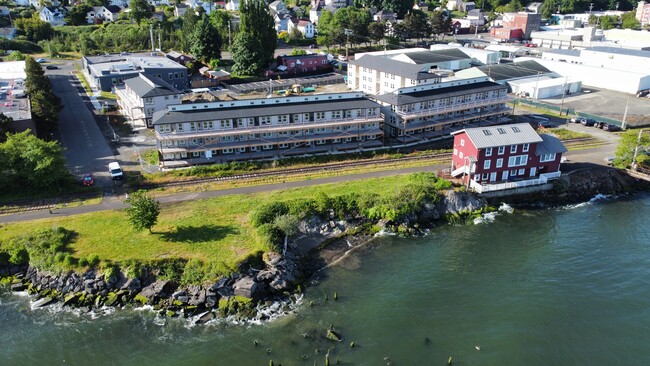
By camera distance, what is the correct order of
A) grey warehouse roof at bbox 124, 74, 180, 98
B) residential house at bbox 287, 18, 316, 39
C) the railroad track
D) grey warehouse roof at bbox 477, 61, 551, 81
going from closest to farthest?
the railroad track, grey warehouse roof at bbox 124, 74, 180, 98, grey warehouse roof at bbox 477, 61, 551, 81, residential house at bbox 287, 18, 316, 39

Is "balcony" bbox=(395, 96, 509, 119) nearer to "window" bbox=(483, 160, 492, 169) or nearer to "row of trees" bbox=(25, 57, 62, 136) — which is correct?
"window" bbox=(483, 160, 492, 169)

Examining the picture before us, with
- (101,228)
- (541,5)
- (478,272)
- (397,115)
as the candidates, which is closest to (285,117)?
(397,115)

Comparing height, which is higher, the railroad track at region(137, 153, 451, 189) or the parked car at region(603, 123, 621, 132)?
the parked car at region(603, 123, 621, 132)

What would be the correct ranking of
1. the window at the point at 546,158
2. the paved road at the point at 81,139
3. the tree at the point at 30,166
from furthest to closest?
1. the paved road at the point at 81,139
2. the window at the point at 546,158
3. the tree at the point at 30,166

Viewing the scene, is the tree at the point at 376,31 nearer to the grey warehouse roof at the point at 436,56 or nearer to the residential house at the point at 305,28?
the grey warehouse roof at the point at 436,56

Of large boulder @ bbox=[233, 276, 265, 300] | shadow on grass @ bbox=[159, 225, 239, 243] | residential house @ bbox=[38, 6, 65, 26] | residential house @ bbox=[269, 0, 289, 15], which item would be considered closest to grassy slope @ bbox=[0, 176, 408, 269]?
shadow on grass @ bbox=[159, 225, 239, 243]

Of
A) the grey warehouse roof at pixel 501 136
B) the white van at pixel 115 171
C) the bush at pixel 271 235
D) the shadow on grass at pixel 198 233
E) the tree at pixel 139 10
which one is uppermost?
the tree at pixel 139 10

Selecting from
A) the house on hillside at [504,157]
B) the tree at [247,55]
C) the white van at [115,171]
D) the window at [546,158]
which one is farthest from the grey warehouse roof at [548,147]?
the tree at [247,55]
